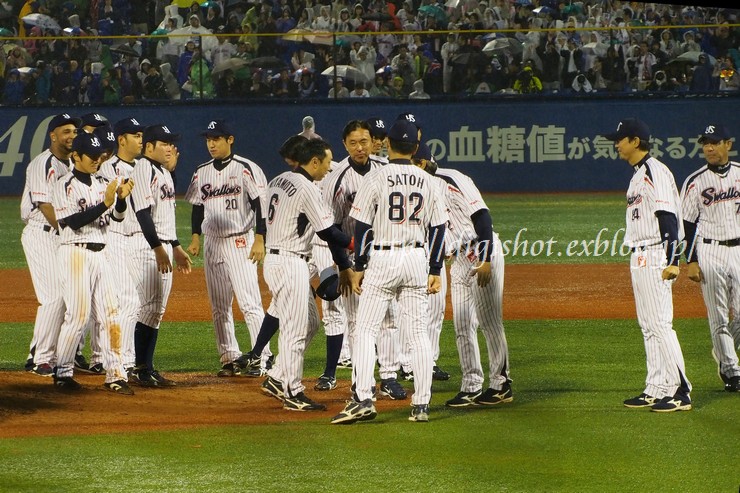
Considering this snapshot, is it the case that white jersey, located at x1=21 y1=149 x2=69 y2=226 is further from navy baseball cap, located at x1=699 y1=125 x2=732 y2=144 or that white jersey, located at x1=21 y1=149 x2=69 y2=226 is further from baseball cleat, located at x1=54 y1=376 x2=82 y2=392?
navy baseball cap, located at x1=699 y1=125 x2=732 y2=144

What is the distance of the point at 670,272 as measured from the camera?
6.21 m

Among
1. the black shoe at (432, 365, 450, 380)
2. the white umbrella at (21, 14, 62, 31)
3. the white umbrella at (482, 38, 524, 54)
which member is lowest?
the black shoe at (432, 365, 450, 380)

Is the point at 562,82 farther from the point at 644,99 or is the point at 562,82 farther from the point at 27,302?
the point at 27,302

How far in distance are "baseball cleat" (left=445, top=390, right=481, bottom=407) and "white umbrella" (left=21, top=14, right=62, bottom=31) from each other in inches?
670

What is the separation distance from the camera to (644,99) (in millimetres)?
19672

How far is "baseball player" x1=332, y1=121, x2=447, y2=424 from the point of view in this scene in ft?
20.0

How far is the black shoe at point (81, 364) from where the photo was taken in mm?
8015

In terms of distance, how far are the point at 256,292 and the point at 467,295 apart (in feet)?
6.13

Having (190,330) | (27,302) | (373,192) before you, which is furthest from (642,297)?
(27,302)

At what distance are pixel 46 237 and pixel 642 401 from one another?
4.32 m

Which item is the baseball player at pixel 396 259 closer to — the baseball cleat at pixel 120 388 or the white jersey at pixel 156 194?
the baseball cleat at pixel 120 388

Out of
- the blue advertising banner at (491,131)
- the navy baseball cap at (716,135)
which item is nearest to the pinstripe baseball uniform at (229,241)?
the navy baseball cap at (716,135)

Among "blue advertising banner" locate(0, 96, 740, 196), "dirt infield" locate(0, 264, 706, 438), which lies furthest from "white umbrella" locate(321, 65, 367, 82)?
"dirt infield" locate(0, 264, 706, 438)

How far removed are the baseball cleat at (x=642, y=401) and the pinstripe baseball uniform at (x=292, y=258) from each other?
6.49ft
